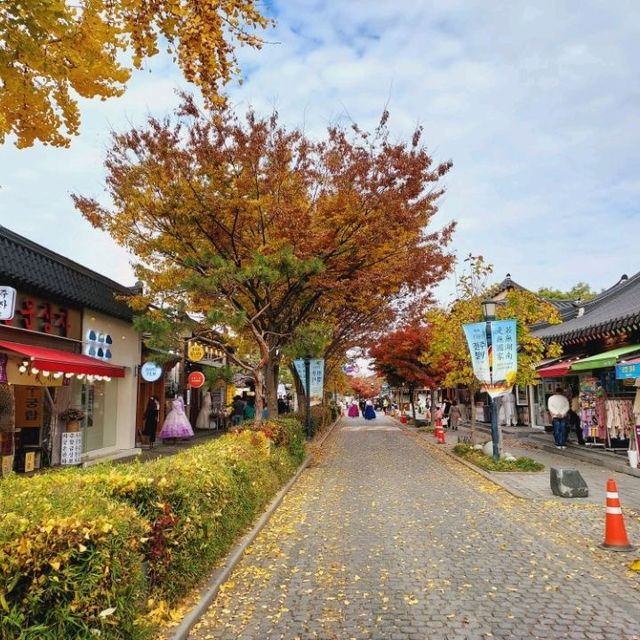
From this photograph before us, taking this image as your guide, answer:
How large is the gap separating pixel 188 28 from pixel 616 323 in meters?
13.6

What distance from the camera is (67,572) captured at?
3.22 meters

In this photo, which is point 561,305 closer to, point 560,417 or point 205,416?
point 560,417

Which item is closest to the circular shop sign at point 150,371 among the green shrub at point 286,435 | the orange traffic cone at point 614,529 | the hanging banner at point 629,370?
the green shrub at point 286,435

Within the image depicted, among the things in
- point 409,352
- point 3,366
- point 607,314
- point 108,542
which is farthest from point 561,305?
point 108,542

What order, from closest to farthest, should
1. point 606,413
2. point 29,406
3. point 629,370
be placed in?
1. point 629,370
2. point 29,406
3. point 606,413

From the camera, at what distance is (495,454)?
14086mm

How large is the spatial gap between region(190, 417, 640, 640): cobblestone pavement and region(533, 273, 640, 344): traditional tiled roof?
7037mm

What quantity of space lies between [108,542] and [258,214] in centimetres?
1083

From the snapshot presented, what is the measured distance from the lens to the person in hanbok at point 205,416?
85.7 ft

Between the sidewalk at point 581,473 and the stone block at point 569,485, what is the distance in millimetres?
118

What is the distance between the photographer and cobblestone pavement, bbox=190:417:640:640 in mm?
4539

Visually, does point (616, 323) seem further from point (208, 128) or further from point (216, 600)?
point (216, 600)

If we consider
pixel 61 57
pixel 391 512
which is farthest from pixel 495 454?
pixel 61 57

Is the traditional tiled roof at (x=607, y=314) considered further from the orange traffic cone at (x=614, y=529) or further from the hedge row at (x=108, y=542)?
the hedge row at (x=108, y=542)
